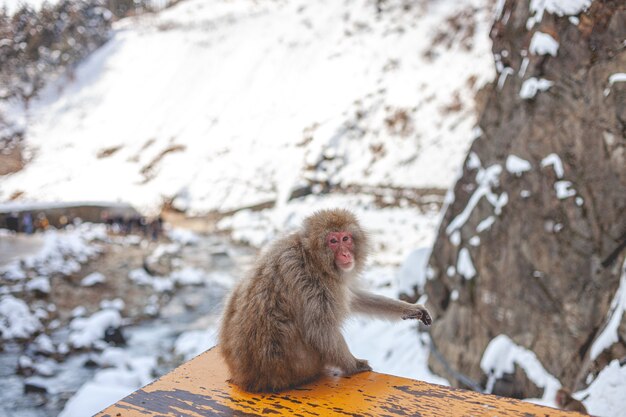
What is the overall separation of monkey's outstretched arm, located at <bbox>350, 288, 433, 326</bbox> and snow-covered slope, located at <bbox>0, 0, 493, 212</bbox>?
1237 centimetres

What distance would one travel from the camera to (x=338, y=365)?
2059 mm

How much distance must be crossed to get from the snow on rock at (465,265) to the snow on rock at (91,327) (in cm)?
564

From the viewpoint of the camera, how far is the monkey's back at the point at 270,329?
1876mm

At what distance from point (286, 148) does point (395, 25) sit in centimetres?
734

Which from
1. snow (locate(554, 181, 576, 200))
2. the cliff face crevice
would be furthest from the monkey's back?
snow (locate(554, 181, 576, 200))

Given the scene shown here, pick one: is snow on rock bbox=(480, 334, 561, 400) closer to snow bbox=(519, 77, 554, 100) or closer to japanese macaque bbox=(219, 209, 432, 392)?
snow bbox=(519, 77, 554, 100)

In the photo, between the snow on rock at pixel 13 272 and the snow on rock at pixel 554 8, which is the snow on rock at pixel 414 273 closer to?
the snow on rock at pixel 554 8

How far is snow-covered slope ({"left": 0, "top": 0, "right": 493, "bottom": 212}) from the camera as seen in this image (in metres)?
16.6

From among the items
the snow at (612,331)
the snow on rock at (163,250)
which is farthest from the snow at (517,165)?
the snow on rock at (163,250)

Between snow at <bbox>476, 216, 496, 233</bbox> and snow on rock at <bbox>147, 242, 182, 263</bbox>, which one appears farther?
snow on rock at <bbox>147, 242, 182, 263</bbox>

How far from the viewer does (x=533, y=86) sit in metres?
4.82

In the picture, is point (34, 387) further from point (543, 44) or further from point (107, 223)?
point (107, 223)

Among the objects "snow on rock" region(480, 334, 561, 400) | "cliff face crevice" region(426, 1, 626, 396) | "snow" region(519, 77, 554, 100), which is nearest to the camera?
"cliff face crevice" region(426, 1, 626, 396)

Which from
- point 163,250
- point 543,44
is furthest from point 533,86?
point 163,250
